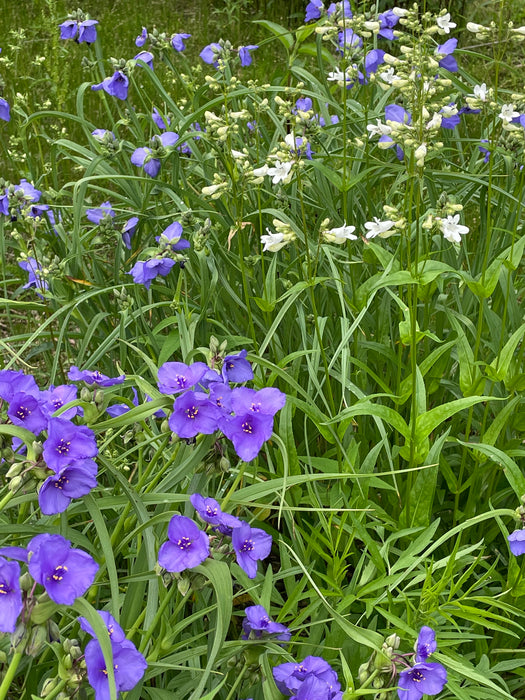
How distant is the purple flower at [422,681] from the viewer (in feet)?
3.60

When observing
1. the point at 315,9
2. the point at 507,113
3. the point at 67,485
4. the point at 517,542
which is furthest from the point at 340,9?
the point at 67,485

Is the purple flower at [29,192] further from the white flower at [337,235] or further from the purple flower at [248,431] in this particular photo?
the purple flower at [248,431]

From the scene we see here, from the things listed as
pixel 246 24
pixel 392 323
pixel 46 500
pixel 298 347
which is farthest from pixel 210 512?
pixel 246 24

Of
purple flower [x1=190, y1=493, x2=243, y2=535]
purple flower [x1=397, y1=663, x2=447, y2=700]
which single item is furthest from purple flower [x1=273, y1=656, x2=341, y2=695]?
purple flower [x1=190, y1=493, x2=243, y2=535]

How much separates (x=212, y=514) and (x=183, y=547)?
3.0 inches

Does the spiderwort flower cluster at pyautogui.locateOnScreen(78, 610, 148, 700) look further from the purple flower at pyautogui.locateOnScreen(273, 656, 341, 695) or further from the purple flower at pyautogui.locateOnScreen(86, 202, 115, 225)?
the purple flower at pyautogui.locateOnScreen(86, 202, 115, 225)

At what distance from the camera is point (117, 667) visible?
0.91m

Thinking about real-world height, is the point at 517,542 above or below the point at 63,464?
below

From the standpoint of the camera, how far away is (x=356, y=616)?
1.62 meters

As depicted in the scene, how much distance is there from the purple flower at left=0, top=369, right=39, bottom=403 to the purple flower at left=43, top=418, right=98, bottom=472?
0.17 metres

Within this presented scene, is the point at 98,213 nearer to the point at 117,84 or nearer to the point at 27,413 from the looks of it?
the point at 117,84

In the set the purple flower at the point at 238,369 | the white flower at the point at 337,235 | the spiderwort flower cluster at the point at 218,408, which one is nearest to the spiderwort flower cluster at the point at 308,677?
the spiderwort flower cluster at the point at 218,408

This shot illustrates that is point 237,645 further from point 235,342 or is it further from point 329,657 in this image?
point 235,342

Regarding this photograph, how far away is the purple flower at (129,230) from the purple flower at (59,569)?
53.2 inches
